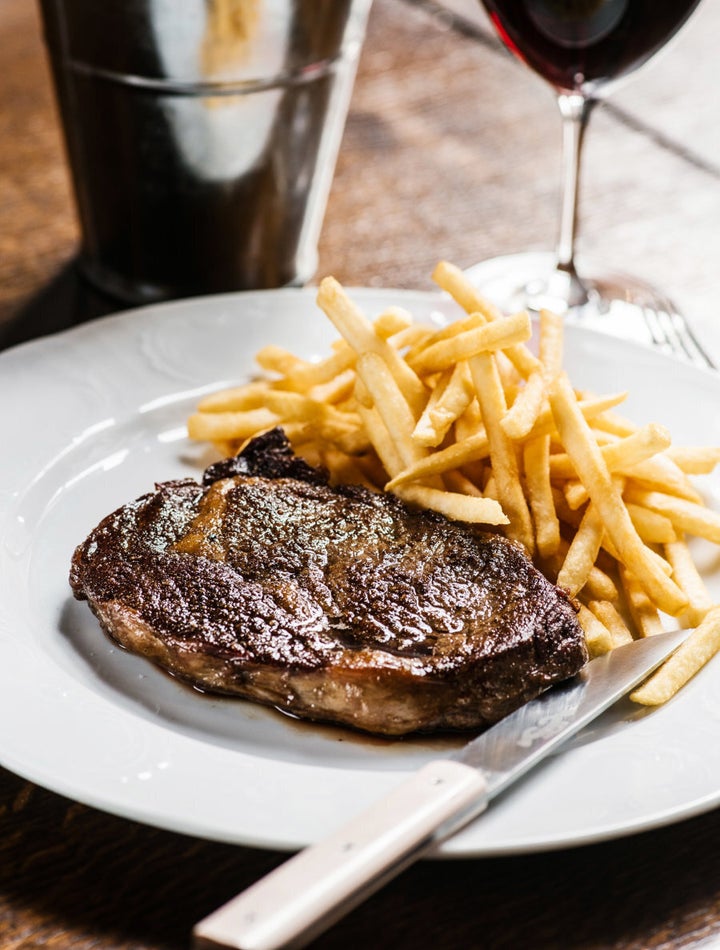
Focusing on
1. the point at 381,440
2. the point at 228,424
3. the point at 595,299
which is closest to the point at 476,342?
the point at 381,440

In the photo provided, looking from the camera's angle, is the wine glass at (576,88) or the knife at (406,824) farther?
the wine glass at (576,88)

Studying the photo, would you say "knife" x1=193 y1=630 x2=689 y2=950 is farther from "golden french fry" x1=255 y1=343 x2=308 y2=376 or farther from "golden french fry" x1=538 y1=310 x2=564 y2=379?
"golden french fry" x1=255 y1=343 x2=308 y2=376

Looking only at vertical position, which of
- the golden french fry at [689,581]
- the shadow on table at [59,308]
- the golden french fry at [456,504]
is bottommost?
the golden french fry at [689,581]

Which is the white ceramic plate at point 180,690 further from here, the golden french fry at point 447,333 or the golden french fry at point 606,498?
the golden french fry at point 447,333

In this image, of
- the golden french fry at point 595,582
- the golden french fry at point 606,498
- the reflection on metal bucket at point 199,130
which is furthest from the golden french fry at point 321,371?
the reflection on metal bucket at point 199,130

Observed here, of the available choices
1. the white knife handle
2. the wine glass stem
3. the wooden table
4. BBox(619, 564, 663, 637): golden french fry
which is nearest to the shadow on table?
the wooden table

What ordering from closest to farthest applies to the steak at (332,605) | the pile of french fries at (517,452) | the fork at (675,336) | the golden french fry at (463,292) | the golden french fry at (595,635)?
the steak at (332,605) < the golden french fry at (595,635) < the pile of french fries at (517,452) < the golden french fry at (463,292) < the fork at (675,336)

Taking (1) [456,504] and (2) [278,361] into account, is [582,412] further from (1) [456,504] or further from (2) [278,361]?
(2) [278,361]
